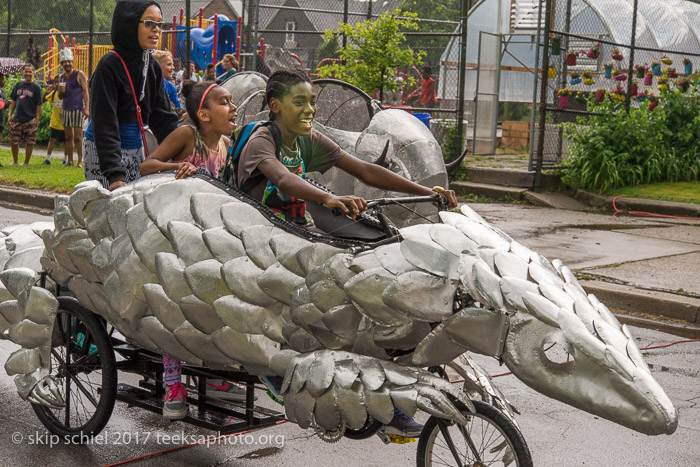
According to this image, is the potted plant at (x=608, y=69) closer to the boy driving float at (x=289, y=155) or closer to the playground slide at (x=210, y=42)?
the playground slide at (x=210, y=42)

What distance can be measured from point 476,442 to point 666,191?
11086 mm

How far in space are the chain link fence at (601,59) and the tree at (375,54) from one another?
90.9 inches

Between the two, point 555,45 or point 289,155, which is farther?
point 555,45

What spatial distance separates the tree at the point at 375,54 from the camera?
13055mm

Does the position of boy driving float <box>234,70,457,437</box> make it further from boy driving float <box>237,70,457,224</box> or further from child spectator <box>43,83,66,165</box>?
child spectator <box>43,83,66,165</box>

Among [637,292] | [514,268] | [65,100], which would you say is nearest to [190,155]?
[514,268]

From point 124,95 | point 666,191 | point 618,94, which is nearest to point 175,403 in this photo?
point 124,95

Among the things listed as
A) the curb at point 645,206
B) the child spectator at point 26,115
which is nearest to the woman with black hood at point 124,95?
the curb at point 645,206

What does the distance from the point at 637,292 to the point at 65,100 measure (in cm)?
1186

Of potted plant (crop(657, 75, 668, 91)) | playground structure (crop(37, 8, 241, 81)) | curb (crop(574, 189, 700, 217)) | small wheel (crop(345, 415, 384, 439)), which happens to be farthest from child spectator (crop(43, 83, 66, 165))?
small wheel (crop(345, 415, 384, 439))

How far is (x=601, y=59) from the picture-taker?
55.6 feet

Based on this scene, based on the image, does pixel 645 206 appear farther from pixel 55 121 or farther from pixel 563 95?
pixel 55 121

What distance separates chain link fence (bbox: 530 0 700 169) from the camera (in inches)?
570

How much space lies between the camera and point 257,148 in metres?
4.01
